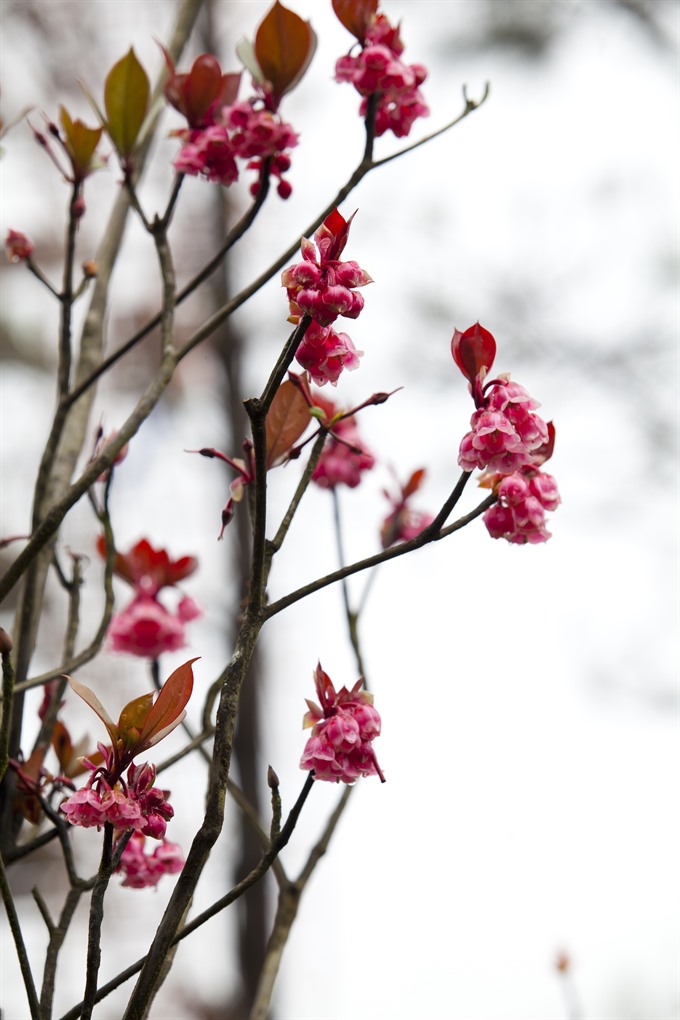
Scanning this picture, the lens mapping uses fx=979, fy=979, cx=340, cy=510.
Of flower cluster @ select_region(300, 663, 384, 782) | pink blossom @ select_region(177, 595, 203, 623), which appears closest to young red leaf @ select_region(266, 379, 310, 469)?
flower cluster @ select_region(300, 663, 384, 782)

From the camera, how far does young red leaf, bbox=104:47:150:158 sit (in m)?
1.24

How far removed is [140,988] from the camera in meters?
0.68

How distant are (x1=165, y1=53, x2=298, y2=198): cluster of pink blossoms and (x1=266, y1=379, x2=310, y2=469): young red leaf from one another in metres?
0.39

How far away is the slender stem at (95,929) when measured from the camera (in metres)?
0.67

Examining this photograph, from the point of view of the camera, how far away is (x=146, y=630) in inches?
71.2

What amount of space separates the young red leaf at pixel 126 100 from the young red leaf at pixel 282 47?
17cm

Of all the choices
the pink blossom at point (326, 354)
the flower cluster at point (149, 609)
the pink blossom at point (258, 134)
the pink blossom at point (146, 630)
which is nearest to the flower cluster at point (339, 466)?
the flower cluster at point (149, 609)

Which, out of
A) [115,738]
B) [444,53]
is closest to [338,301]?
[115,738]

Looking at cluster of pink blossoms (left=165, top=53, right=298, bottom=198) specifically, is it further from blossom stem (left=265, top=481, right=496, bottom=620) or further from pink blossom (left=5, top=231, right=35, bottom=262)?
blossom stem (left=265, top=481, right=496, bottom=620)

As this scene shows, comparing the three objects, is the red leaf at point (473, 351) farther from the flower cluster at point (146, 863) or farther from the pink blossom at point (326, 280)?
the flower cluster at point (146, 863)

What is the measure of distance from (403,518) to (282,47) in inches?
30.9

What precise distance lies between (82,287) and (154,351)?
5524mm

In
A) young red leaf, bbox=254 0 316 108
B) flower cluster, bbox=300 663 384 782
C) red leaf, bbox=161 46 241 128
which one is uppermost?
red leaf, bbox=161 46 241 128

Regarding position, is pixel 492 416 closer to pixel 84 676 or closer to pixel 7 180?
pixel 7 180
